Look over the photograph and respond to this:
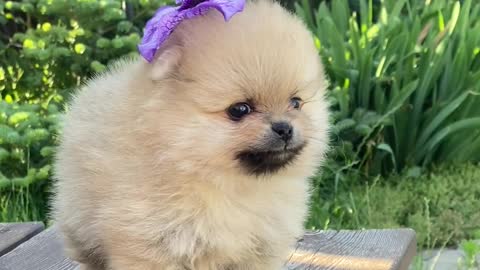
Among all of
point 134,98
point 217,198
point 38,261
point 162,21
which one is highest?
point 162,21

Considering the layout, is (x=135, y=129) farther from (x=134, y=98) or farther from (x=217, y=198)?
(x=217, y=198)

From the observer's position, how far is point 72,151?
1.83 m

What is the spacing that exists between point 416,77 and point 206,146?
3199 millimetres

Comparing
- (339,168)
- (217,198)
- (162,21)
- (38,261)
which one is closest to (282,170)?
(217,198)

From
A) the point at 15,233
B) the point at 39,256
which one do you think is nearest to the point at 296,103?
the point at 39,256

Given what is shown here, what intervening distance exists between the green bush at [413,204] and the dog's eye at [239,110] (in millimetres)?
2351

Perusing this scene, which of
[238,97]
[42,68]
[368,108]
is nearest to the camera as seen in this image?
[238,97]

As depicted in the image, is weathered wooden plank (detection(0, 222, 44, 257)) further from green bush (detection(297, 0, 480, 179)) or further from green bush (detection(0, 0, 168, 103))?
green bush (detection(297, 0, 480, 179))

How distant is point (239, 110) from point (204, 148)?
0.38 feet

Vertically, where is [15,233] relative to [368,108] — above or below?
below

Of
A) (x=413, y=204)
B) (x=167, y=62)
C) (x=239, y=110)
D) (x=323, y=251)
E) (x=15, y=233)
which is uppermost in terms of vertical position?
(x=167, y=62)

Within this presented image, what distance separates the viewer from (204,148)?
163 cm

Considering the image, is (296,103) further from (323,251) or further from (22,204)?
(22,204)

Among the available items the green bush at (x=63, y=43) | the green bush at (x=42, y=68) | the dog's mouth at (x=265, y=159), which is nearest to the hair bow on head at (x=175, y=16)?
the dog's mouth at (x=265, y=159)
